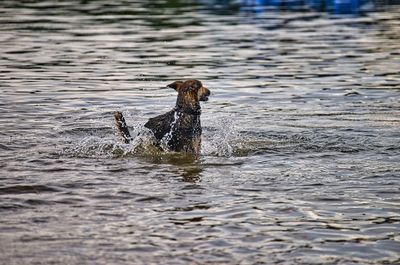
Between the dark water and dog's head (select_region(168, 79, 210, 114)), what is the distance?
2.15 ft

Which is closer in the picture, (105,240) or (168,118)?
(105,240)

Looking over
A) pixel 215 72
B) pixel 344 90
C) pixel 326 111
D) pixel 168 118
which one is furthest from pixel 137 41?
pixel 168 118

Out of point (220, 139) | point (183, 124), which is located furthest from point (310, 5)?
point (183, 124)

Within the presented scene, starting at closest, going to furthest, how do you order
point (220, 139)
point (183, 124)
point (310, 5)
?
point (183, 124), point (220, 139), point (310, 5)

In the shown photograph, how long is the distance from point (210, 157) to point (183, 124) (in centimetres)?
55

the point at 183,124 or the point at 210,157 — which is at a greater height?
the point at 183,124

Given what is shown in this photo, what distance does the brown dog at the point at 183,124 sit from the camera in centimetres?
1287

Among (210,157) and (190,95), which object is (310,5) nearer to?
(190,95)

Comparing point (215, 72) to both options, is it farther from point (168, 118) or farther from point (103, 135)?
point (168, 118)

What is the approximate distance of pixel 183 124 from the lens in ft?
42.2

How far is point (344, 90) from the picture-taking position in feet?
63.2

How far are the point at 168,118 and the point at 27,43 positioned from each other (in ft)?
50.2

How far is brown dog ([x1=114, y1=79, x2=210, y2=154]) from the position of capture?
12.9m

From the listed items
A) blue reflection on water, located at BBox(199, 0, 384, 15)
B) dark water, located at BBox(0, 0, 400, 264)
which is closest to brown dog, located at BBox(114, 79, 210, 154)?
dark water, located at BBox(0, 0, 400, 264)
